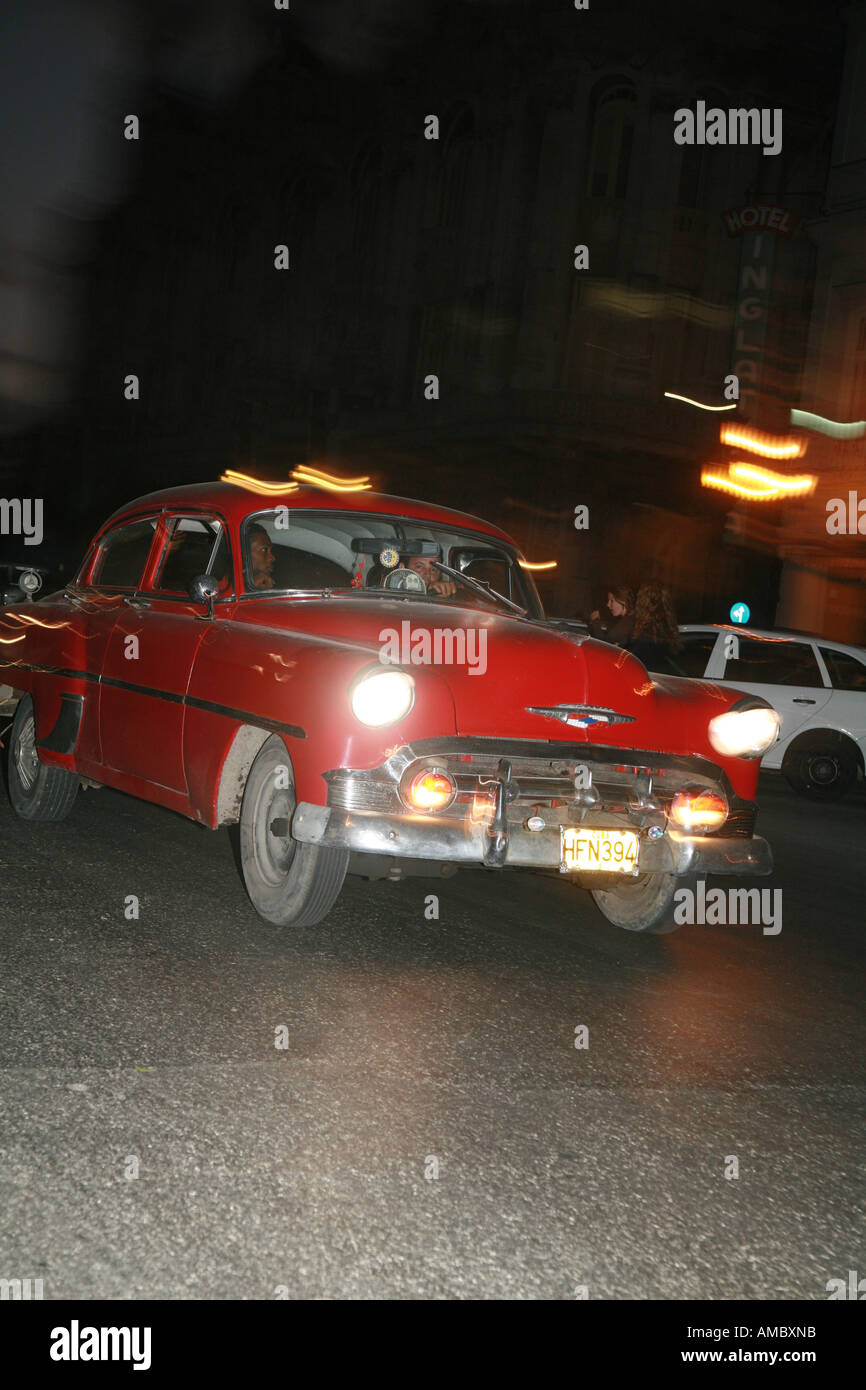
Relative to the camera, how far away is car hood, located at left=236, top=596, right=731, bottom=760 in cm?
540

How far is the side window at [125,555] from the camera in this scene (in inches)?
284

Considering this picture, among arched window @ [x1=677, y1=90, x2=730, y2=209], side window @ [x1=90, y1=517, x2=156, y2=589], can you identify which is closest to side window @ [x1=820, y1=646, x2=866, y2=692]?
side window @ [x1=90, y1=517, x2=156, y2=589]

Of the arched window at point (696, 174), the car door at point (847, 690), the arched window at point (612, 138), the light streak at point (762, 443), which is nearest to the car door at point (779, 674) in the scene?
the car door at point (847, 690)

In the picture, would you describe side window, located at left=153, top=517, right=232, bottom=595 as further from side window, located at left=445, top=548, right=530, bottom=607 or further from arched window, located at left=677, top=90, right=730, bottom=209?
arched window, located at left=677, top=90, right=730, bottom=209

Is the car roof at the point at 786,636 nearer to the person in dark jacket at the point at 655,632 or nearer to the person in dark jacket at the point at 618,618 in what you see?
the person in dark jacket at the point at 618,618

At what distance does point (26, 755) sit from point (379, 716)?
11.4 feet

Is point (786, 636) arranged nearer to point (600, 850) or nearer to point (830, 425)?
point (600, 850)

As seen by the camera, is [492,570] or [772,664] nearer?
[492,570]

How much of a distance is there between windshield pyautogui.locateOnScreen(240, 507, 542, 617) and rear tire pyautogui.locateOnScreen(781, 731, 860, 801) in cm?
709

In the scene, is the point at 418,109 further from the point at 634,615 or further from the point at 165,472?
the point at 634,615

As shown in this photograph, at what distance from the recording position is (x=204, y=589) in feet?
19.9

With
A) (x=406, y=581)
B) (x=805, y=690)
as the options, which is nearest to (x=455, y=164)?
(x=805, y=690)

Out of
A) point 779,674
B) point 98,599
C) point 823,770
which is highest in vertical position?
point 98,599

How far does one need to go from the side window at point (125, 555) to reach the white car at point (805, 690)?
706cm
